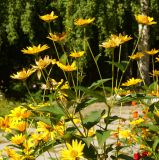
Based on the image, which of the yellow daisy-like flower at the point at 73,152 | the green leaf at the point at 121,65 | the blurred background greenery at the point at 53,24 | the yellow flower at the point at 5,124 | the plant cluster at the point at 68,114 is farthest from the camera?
the blurred background greenery at the point at 53,24

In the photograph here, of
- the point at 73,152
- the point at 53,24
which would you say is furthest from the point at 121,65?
the point at 53,24

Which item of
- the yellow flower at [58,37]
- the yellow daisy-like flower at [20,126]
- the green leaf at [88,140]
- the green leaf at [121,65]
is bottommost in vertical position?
the yellow daisy-like flower at [20,126]

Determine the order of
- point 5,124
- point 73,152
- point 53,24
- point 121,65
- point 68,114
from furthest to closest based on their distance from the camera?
point 53,24 < point 5,124 < point 121,65 < point 68,114 < point 73,152

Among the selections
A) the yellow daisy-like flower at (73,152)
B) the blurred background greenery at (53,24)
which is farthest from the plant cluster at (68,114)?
the blurred background greenery at (53,24)

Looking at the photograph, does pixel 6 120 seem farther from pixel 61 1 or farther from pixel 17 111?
pixel 61 1

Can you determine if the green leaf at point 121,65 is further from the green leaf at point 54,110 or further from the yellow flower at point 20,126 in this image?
the yellow flower at point 20,126

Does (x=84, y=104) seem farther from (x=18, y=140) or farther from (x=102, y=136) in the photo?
(x=18, y=140)

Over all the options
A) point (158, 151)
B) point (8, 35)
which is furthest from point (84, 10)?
point (158, 151)

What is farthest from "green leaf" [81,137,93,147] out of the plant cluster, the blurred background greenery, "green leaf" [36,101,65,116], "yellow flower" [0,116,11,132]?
the blurred background greenery

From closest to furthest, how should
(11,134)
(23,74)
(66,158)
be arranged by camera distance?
(66,158), (23,74), (11,134)

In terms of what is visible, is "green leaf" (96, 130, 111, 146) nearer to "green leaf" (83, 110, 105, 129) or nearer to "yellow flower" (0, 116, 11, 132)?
"green leaf" (83, 110, 105, 129)

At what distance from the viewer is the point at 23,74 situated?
1766mm

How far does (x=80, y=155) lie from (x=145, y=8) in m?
8.07

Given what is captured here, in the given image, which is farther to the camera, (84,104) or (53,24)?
(53,24)
